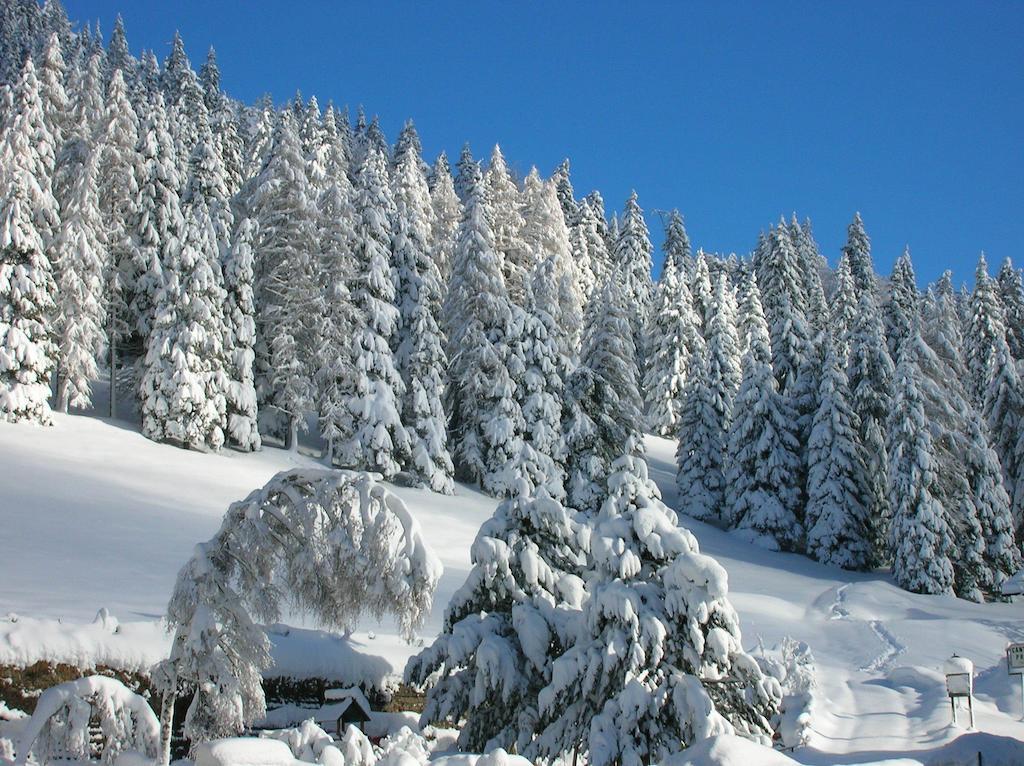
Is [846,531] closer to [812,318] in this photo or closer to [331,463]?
[331,463]

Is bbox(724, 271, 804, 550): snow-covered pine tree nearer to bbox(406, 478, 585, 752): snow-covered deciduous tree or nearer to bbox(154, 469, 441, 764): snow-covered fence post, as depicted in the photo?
bbox(406, 478, 585, 752): snow-covered deciduous tree

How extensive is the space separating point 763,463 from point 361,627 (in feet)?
93.8

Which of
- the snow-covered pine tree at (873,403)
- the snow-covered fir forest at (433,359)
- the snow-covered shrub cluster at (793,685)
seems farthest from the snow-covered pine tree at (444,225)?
the snow-covered shrub cluster at (793,685)

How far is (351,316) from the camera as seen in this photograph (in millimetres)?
41344

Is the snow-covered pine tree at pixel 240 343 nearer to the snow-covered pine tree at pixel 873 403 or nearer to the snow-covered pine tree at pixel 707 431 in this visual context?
the snow-covered pine tree at pixel 707 431

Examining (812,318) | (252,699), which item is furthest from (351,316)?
(812,318)

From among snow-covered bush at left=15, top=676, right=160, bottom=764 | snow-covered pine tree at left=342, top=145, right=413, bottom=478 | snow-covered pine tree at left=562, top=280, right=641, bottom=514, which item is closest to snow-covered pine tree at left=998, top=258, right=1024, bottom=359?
snow-covered pine tree at left=562, top=280, right=641, bottom=514

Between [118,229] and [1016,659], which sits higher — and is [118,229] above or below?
above

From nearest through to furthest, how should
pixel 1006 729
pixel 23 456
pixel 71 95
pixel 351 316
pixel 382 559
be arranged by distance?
pixel 382 559, pixel 1006 729, pixel 23 456, pixel 351 316, pixel 71 95

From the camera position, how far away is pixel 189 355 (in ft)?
128

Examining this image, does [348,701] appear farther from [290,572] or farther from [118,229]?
[118,229]

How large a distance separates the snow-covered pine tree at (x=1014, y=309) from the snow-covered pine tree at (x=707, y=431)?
18315mm

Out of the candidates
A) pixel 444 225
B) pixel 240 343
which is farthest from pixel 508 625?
→ pixel 444 225

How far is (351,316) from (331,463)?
21.1 feet
